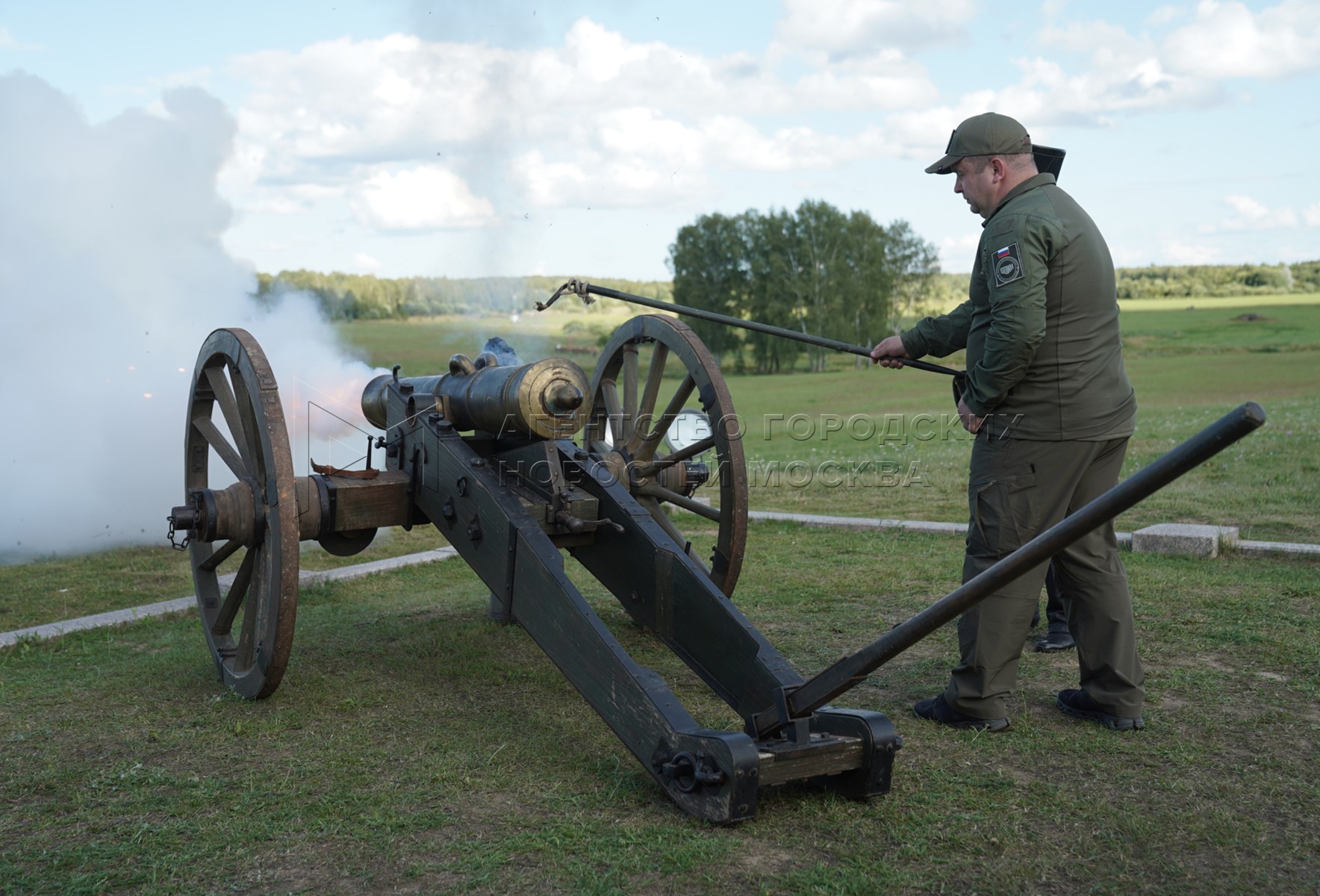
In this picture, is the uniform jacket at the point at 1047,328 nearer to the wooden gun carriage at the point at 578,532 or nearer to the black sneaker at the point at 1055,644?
the wooden gun carriage at the point at 578,532

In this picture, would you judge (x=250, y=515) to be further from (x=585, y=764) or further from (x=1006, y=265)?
(x=1006, y=265)

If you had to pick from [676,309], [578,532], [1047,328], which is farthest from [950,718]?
[676,309]

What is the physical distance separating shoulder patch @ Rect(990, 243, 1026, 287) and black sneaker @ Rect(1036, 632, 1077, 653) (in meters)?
1.95

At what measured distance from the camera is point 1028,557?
2.71 metres

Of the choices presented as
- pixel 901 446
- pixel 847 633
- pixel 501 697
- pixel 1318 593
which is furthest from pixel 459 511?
pixel 901 446

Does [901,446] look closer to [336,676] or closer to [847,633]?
[847,633]

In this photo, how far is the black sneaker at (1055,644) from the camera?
498 cm

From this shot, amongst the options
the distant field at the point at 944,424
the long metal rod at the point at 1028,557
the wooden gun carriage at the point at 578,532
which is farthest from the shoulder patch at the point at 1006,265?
the distant field at the point at 944,424

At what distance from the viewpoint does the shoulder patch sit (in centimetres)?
373

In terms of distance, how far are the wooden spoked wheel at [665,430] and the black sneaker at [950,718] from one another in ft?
→ 3.33

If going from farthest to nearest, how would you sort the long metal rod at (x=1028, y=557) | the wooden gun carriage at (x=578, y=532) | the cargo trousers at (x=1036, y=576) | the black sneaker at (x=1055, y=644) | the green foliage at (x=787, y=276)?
the green foliage at (x=787, y=276), the black sneaker at (x=1055, y=644), the cargo trousers at (x=1036, y=576), the wooden gun carriage at (x=578, y=532), the long metal rod at (x=1028, y=557)

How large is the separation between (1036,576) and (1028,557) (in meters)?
1.21

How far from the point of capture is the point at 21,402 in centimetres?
949

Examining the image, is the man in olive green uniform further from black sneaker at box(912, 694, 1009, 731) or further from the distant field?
the distant field
